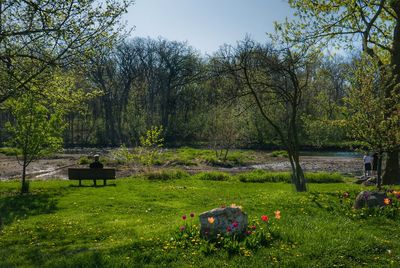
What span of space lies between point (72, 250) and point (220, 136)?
32.3 metres

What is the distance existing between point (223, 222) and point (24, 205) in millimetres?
9581

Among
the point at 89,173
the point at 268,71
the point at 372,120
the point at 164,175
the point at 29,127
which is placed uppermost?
the point at 268,71

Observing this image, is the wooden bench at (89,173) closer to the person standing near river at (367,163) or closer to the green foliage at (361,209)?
the green foliage at (361,209)

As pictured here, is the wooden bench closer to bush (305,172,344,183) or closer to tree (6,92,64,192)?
tree (6,92,64,192)

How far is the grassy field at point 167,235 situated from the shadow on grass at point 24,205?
0.10 feet

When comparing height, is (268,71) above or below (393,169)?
above

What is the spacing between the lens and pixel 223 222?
7273 mm

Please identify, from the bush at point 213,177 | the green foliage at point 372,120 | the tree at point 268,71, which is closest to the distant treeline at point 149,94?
the bush at point 213,177

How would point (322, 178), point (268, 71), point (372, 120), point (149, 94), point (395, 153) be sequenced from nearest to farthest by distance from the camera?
1. point (372, 120)
2. point (268, 71)
3. point (395, 153)
4. point (322, 178)
5. point (149, 94)

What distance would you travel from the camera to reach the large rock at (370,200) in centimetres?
962

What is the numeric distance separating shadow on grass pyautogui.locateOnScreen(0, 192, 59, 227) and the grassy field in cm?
3

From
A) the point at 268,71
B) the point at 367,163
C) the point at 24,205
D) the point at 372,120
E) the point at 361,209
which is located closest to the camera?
the point at 361,209

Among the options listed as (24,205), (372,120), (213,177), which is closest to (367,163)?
(213,177)

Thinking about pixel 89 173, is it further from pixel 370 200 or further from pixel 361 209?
pixel 370 200
